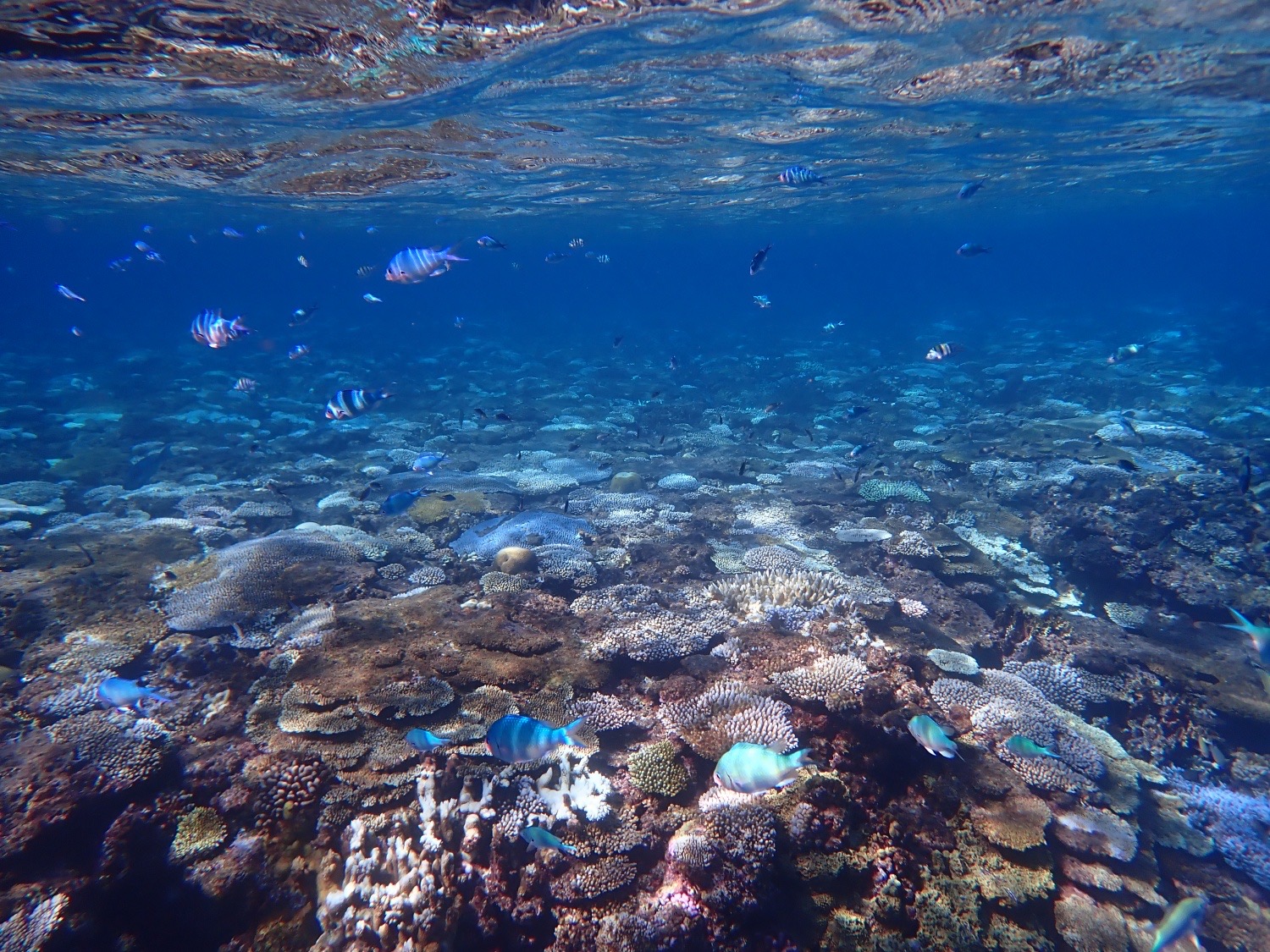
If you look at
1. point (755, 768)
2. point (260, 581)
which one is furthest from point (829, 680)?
point (260, 581)

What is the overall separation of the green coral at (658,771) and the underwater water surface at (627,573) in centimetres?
3


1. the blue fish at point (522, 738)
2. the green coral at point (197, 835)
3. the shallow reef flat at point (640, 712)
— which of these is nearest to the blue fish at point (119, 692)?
the shallow reef flat at point (640, 712)

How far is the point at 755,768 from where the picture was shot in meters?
3.56

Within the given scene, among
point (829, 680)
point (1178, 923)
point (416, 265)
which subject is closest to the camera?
point (1178, 923)

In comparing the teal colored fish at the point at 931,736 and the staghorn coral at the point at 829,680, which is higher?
the teal colored fish at the point at 931,736

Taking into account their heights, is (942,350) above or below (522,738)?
below

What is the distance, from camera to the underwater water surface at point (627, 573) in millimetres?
4160

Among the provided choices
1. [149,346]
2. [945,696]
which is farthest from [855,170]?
[149,346]

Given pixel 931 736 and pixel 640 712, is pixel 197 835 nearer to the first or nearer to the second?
pixel 640 712

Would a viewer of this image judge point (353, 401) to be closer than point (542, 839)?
No

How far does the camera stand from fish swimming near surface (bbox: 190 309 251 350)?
7.88 m

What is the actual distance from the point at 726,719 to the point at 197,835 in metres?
4.16

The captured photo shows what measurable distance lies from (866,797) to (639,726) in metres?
1.99

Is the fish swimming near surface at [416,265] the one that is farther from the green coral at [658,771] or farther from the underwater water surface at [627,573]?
the green coral at [658,771]
